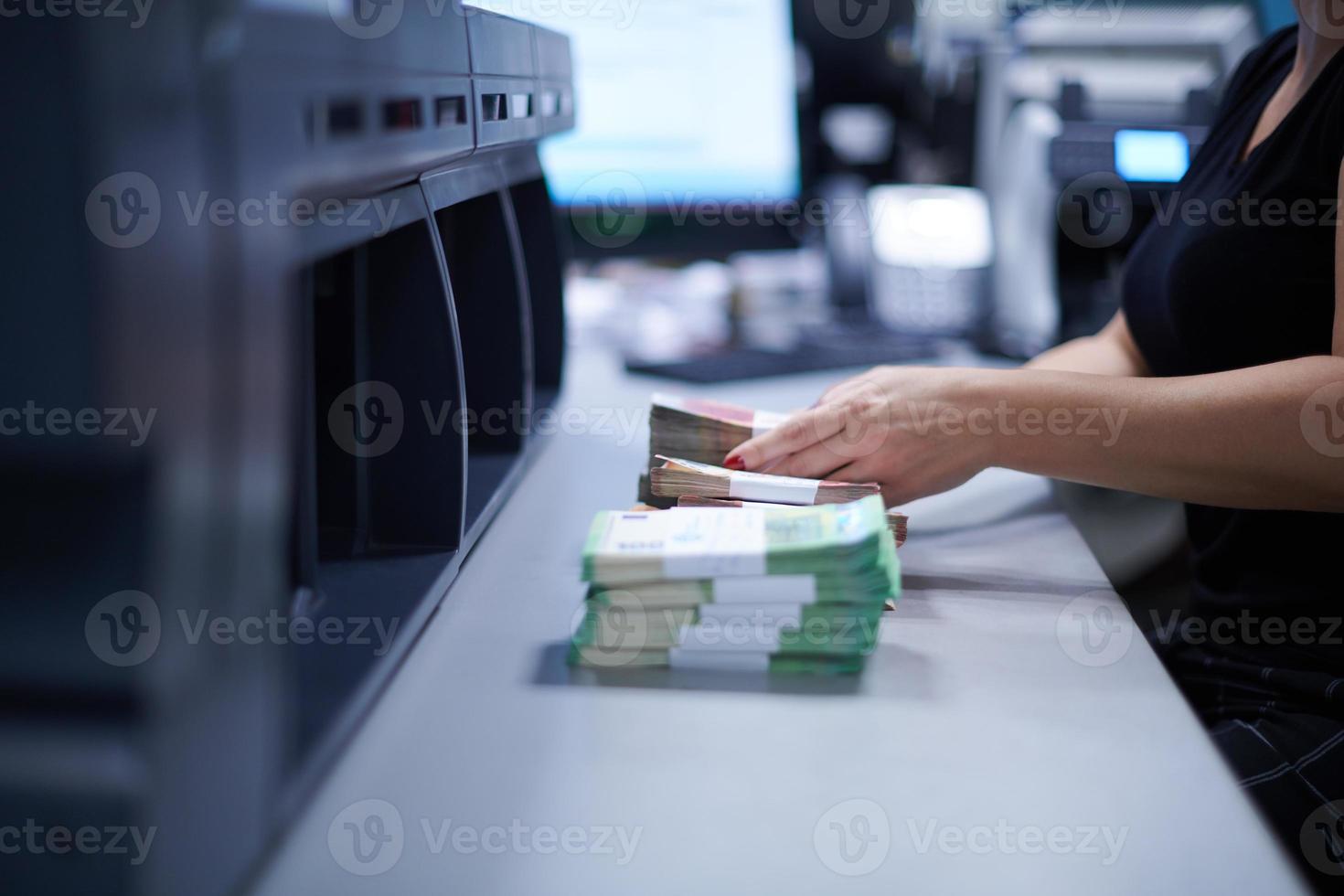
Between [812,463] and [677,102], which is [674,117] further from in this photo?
[812,463]

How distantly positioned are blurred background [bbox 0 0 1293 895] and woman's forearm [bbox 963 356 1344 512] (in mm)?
426

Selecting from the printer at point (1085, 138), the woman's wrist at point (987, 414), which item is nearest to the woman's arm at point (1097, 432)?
the woman's wrist at point (987, 414)

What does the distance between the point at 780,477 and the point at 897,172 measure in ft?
4.77

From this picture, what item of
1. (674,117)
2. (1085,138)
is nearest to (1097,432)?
(1085,138)

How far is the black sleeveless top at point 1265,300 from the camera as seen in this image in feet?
2.91

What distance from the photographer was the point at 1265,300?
0.91 metres

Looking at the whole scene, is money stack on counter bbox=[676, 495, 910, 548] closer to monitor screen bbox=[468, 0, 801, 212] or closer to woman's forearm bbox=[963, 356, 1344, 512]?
woman's forearm bbox=[963, 356, 1344, 512]

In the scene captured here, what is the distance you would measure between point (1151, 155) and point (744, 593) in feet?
3.81

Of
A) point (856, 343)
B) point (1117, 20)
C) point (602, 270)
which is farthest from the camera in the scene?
point (602, 270)

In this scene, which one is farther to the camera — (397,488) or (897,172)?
(897,172)

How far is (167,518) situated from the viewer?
379mm

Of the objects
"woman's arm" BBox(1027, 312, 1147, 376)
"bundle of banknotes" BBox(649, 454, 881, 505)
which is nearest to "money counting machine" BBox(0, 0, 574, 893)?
"bundle of banknotes" BBox(649, 454, 881, 505)

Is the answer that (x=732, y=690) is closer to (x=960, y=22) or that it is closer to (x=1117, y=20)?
(x=1117, y=20)

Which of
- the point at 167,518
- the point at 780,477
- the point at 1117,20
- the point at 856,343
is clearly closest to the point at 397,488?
the point at 780,477
